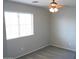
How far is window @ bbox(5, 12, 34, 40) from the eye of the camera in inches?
140

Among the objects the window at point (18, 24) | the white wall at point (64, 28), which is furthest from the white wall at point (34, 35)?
the white wall at point (64, 28)

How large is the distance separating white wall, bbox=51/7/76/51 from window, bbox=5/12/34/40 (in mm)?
1630

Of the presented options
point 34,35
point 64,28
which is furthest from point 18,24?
point 64,28

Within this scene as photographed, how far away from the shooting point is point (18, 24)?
394cm

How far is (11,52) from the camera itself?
356 cm

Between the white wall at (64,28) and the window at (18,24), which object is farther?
the white wall at (64,28)

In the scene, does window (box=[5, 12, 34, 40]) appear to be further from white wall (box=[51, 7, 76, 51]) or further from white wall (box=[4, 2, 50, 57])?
white wall (box=[51, 7, 76, 51])

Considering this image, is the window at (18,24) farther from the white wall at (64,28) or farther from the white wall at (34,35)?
the white wall at (64,28)

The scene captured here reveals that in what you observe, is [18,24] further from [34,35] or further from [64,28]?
[64,28]

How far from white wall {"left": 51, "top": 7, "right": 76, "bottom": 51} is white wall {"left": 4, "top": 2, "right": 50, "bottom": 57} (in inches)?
16.3

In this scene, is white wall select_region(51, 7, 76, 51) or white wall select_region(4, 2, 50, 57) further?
white wall select_region(51, 7, 76, 51)

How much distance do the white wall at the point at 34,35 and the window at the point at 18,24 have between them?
19 cm

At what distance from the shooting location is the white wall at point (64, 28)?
469 centimetres

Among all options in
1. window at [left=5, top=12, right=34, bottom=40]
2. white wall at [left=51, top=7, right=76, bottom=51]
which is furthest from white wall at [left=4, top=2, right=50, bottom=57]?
white wall at [left=51, top=7, right=76, bottom=51]
